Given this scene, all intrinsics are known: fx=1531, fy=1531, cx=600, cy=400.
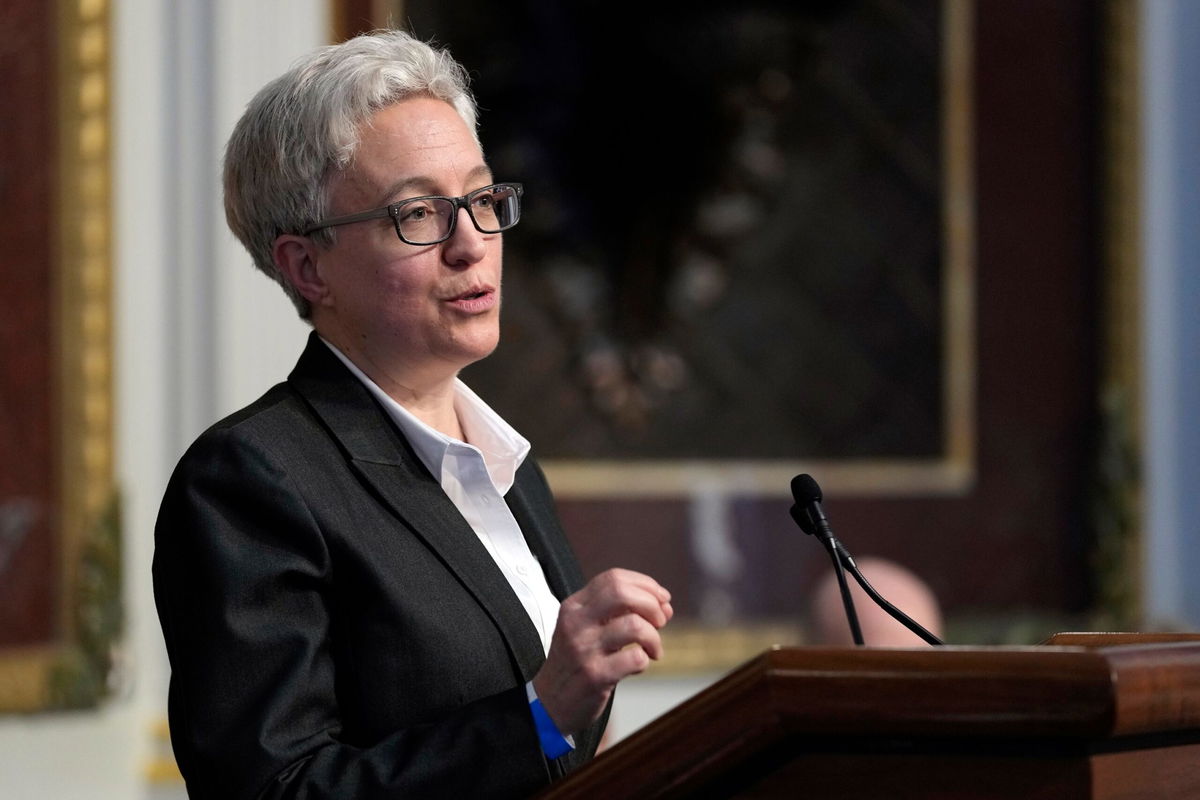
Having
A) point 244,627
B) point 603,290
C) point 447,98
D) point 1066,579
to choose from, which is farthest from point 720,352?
point 244,627

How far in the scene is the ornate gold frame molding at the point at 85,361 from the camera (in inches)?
139

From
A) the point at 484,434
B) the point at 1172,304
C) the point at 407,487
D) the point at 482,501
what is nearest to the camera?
the point at 407,487

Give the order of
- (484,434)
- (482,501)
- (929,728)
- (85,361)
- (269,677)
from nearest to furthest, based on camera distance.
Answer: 1. (929,728)
2. (269,677)
3. (482,501)
4. (484,434)
5. (85,361)

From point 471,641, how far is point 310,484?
0.23m

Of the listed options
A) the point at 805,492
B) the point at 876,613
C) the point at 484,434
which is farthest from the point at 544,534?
the point at 876,613

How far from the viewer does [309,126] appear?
1.69m

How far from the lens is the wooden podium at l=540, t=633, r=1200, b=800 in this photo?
3.59 feet

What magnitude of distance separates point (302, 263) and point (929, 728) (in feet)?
3.09

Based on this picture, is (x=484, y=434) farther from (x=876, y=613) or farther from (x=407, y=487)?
(x=876, y=613)

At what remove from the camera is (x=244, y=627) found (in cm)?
142

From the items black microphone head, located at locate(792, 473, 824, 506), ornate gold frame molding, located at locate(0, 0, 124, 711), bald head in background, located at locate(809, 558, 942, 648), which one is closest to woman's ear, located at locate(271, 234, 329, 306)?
black microphone head, located at locate(792, 473, 824, 506)

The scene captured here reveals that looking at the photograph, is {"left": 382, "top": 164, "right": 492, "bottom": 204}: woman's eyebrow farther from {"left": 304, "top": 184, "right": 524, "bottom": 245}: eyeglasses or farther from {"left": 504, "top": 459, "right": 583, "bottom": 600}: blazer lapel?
{"left": 504, "top": 459, "right": 583, "bottom": 600}: blazer lapel

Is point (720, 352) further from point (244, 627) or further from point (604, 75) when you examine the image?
point (244, 627)

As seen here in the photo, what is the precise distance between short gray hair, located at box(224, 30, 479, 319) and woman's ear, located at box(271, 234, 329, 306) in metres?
0.01
